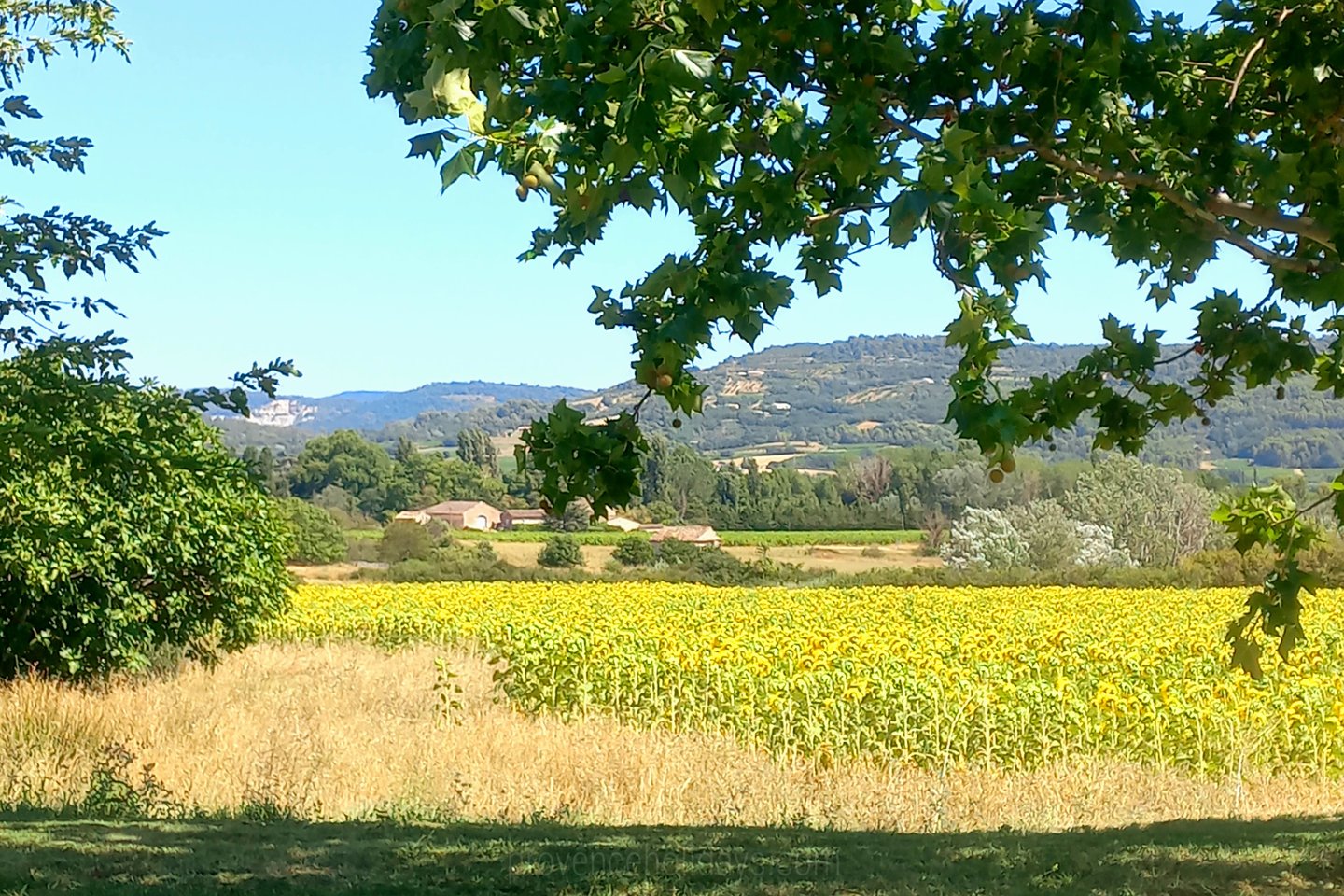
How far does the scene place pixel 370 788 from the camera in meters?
8.95

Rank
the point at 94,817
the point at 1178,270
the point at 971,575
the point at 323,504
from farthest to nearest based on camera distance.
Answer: the point at 323,504 < the point at 971,575 < the point at 94,817 < the point at 1178,270

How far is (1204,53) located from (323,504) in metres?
60.9

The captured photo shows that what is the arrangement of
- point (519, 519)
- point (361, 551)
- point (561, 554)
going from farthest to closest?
point (519, 519) → point (361, 551) → point (561, 554)

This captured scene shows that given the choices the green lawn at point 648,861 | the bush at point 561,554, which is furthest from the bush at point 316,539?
the green lawn at point 648,861

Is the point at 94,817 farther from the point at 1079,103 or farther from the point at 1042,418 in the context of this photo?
the point at 1079,103

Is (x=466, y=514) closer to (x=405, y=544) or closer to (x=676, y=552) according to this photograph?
(x=405, y=544)

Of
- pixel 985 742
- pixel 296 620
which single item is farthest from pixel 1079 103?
pixel 296 620

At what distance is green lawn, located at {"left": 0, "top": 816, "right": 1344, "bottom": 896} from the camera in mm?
5453

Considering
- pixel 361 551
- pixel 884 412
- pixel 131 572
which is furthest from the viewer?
pixel 884 412

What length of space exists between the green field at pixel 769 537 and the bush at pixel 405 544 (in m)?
4.16

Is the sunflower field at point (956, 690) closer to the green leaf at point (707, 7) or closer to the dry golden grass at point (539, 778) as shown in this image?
the dry golden grass at point (539, 778)

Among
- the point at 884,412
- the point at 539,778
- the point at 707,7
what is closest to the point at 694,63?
the point at 707,7

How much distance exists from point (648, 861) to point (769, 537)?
186 feet

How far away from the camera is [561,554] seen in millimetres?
46406
